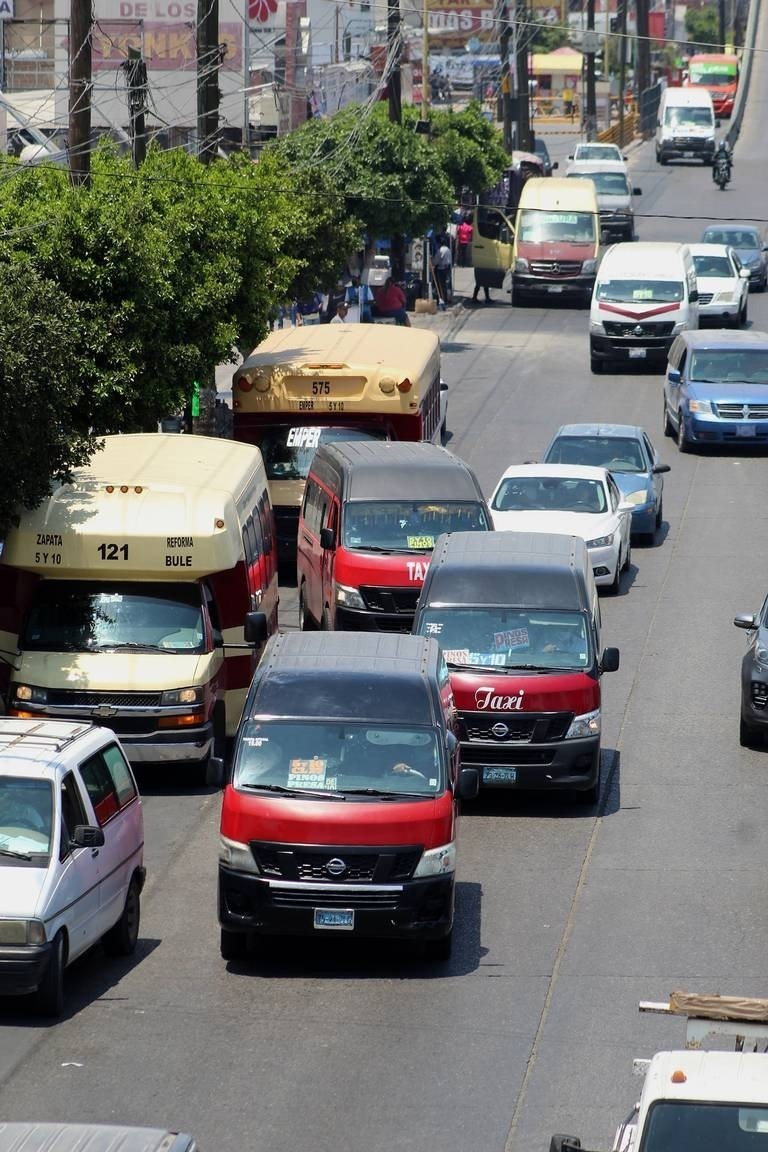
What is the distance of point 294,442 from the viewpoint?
27.0 meters

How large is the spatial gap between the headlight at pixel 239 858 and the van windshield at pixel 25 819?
132 cm

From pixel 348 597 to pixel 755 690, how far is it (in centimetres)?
528

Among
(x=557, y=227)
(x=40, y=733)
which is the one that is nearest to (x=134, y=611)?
(x=40, y=733)

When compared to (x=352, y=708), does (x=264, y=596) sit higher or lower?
lower

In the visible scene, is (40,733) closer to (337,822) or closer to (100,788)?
(100,788)

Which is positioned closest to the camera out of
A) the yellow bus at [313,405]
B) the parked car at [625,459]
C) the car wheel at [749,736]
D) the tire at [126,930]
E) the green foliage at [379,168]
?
the tire at [126,930]

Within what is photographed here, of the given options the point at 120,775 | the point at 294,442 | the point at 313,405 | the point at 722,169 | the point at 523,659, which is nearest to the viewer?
the point at 120,775

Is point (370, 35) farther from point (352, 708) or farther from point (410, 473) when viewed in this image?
point (352, 708)

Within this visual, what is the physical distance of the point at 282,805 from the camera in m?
13.4

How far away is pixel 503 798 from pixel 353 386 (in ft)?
31.5

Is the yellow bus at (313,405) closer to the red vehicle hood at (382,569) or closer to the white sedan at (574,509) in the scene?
the white sedan at (574,509)

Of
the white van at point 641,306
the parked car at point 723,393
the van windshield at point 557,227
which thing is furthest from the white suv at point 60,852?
the van windshield at point 557,227

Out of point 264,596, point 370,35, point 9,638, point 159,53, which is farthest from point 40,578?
point 370,35

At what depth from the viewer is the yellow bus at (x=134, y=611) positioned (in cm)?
1827
